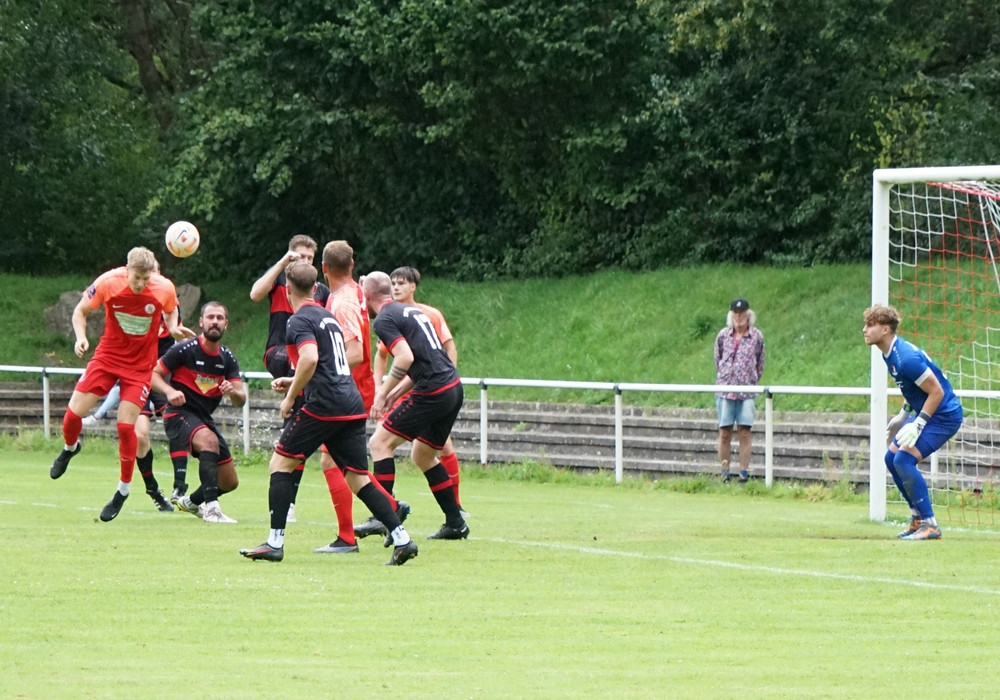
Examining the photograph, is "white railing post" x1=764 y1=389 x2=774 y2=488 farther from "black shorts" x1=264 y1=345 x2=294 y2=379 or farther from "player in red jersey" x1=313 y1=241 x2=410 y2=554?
"black shorts" x1=264 y1=345 x2=294 y2=379

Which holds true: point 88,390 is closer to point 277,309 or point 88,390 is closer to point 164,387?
point 164,387

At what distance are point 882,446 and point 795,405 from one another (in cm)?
664

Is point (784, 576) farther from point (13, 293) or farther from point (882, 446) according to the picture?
point (13, 293)

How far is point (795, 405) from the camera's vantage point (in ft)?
65.1

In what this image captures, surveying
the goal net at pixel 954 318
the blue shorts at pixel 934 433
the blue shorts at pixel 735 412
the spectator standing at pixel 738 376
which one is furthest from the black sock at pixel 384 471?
the blue shorts at pixel 735 412

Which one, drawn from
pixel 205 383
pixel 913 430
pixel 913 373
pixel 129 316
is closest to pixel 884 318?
pixel 913 373

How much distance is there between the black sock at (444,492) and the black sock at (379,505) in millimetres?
1165

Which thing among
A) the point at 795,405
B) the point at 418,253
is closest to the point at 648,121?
the point at 418,253

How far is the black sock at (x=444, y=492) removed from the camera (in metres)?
11.4

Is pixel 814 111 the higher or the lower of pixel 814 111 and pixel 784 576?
the higher

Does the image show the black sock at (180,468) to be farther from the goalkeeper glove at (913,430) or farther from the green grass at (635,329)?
the green grass at (635,329)

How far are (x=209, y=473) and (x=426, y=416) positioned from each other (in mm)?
2448

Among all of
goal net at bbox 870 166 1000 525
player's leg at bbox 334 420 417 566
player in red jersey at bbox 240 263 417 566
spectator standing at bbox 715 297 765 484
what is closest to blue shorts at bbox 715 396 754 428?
spectator standing at bbox 715 297 765 484

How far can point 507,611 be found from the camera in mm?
8258
